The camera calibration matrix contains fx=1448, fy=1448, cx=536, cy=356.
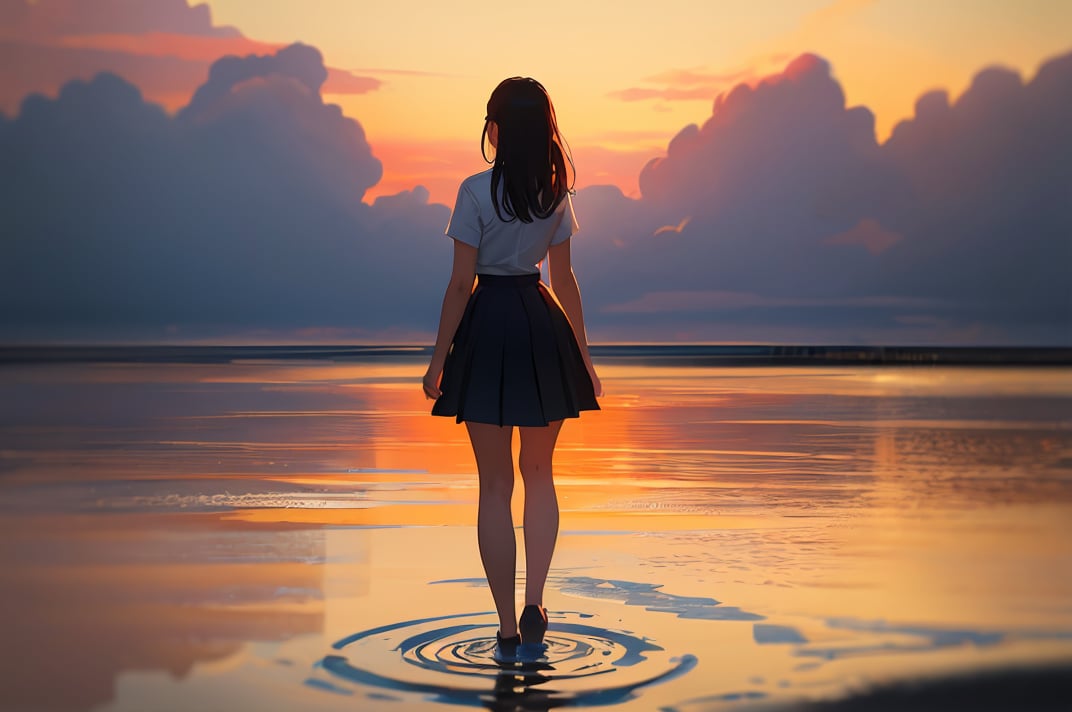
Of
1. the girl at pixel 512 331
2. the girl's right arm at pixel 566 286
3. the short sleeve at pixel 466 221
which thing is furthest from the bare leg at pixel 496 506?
the short sleeve at pixel 466 221

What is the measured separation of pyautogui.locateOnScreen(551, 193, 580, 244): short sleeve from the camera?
18.3 feet

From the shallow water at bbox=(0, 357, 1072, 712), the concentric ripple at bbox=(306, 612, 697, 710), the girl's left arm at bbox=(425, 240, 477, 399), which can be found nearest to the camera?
the concentric ripple at bbox=(306, 612, 697, 710)

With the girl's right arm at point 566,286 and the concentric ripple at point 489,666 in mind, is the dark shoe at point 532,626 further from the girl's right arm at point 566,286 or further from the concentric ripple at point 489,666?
the girl's right arm at point 566,286

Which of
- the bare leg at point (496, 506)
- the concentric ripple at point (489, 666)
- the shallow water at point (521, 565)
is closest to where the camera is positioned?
A: the concentric ripple at point (489, 666)

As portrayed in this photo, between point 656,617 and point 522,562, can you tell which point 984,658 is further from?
point 522,562

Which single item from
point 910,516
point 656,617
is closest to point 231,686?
point 656,617

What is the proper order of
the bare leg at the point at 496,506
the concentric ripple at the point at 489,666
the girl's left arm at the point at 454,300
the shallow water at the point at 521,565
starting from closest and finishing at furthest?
the concentric ripple at the point at 489,666
the shallow water at the point at 521,565
the girl's left arm at the point at 454,300
the bare leg at the point at 496,506

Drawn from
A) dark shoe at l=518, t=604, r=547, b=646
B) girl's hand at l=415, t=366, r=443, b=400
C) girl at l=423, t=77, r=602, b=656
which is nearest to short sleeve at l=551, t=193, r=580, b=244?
girl at l=423, t=77, r=602, b=656

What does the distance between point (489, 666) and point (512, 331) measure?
1.25m

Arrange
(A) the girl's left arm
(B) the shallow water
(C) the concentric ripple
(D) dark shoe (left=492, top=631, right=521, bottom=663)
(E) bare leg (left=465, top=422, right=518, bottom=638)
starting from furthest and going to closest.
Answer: (E) bare leg (left=465, top=422, right=518, bottom=638), (A) the girl's left arm, (D) dark shoe (left=492, top=631, right=521, bottom=663), (B) the shallow water, (C) the concentric ripple

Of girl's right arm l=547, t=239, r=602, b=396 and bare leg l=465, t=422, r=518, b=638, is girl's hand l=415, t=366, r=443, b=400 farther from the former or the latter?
girl's right arm l=547, t=239, r=602, b=396

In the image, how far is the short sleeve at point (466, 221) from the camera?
540 centimetres

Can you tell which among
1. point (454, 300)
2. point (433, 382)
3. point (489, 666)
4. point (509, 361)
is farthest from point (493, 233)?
point (489, 666)

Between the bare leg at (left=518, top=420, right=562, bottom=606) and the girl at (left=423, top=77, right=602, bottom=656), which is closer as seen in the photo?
the girl at (left=423, top=77, right=602, bottom=656)
